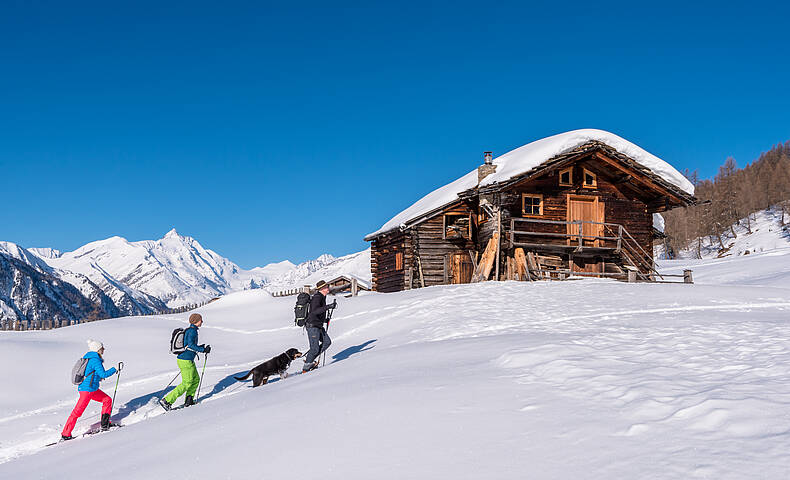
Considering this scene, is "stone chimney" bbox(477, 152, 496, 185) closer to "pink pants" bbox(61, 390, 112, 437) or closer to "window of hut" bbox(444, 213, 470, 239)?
"window of hut" bbox(444, 213, 470, 239)

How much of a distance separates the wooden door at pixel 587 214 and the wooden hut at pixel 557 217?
48 mm

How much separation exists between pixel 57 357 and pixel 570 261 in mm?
21251

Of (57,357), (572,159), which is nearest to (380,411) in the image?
(57,357)

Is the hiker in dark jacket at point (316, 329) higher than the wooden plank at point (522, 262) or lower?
lower

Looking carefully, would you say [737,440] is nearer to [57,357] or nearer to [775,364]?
[775,364]

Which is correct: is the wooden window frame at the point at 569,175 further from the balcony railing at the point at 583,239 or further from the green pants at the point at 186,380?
the green pants at the point at 186,380

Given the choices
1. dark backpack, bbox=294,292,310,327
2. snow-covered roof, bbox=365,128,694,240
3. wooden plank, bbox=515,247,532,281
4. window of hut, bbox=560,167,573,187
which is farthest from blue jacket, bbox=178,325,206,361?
window of hut, bbox=560,167,573,187

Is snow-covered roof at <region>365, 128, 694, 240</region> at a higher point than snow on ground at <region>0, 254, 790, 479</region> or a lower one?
higher

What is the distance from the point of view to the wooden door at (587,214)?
87.7 feet

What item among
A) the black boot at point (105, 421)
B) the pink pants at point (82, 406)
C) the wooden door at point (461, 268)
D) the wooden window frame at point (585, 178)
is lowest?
the black boot at point (105, 421)

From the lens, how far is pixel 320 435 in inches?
224

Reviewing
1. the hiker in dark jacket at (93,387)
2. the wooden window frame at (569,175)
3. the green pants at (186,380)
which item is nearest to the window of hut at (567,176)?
the wooden window frame at (569,175)

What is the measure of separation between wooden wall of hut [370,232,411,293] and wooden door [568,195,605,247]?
851cm

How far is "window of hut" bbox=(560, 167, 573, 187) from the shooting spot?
26906 mm
